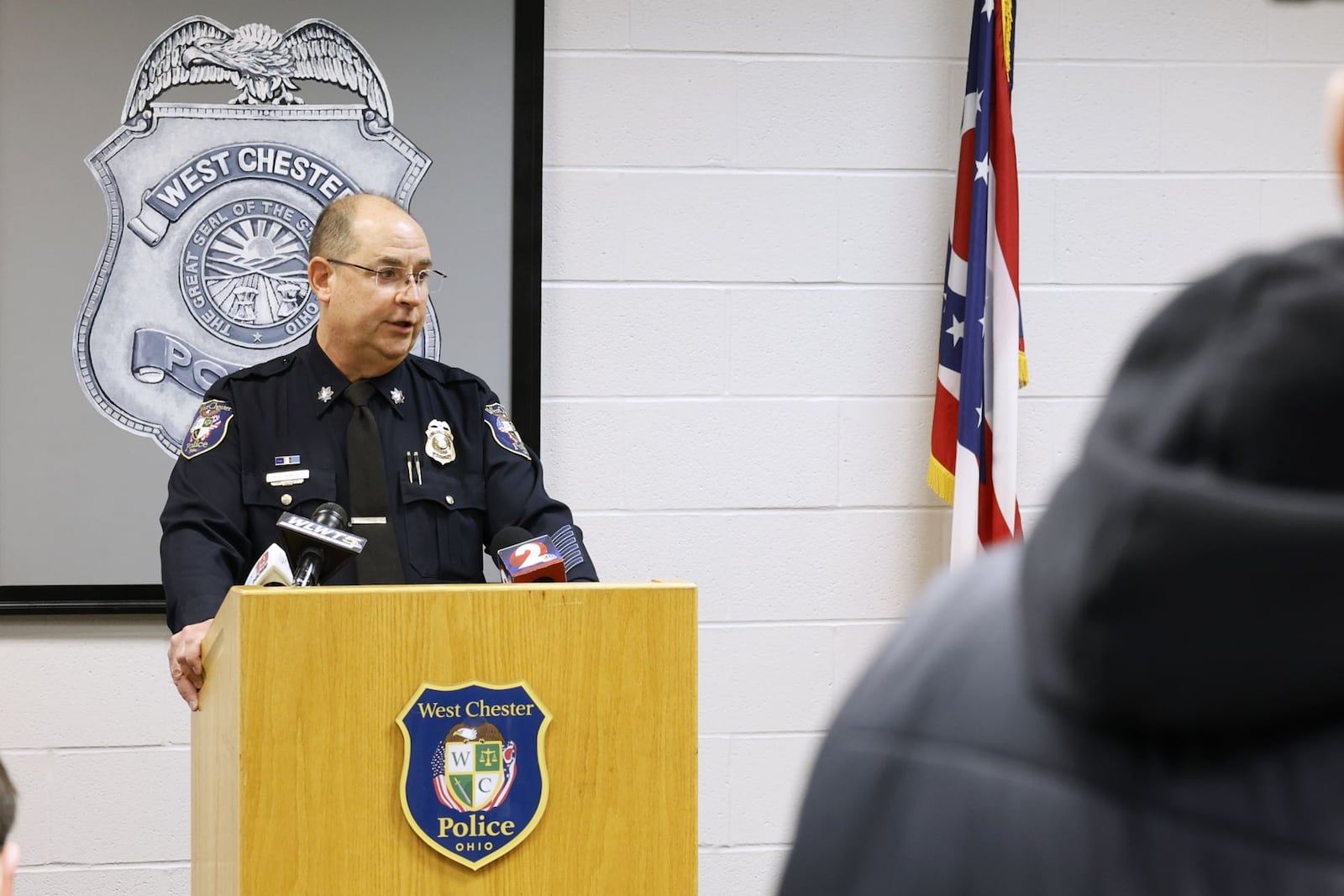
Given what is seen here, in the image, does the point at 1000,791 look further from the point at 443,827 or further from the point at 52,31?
the point at 52,31

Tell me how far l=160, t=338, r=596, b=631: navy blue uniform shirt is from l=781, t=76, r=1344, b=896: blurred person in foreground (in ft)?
5.90

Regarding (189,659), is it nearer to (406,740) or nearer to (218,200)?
(406,740)

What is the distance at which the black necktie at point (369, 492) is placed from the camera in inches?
87.7

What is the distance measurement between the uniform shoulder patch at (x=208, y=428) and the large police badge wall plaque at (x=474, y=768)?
947 mm

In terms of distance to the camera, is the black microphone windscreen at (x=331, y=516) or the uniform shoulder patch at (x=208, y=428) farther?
the uniform shoulder patch at (x=208, y=428)

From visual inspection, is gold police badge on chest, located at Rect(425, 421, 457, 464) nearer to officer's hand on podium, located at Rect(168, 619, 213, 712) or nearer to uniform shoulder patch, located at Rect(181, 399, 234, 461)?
uniform shoulder patch, located at Rect(181, 399, 234, 461)

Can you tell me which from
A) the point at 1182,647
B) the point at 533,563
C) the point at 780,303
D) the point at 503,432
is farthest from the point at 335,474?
the point at 1182,647

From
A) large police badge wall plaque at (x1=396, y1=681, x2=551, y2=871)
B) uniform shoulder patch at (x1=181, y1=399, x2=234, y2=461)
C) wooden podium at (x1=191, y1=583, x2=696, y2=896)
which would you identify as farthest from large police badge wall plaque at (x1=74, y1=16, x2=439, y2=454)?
large police badge wall plaque at (x1=396, y1=681, x2=551, y2=871)

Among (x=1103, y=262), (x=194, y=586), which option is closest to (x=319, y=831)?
(x=194, y=586)

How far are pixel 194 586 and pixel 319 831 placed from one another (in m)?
0.74

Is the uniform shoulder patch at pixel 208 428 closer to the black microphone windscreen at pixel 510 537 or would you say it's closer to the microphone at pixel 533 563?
→ the black microphone windscreen at pixel 510 537

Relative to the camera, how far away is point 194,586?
2145mm

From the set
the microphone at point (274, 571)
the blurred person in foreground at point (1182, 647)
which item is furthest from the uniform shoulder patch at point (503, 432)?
the blurred person in foreground at point (1182, 647)

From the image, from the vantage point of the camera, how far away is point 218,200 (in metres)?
2.86
